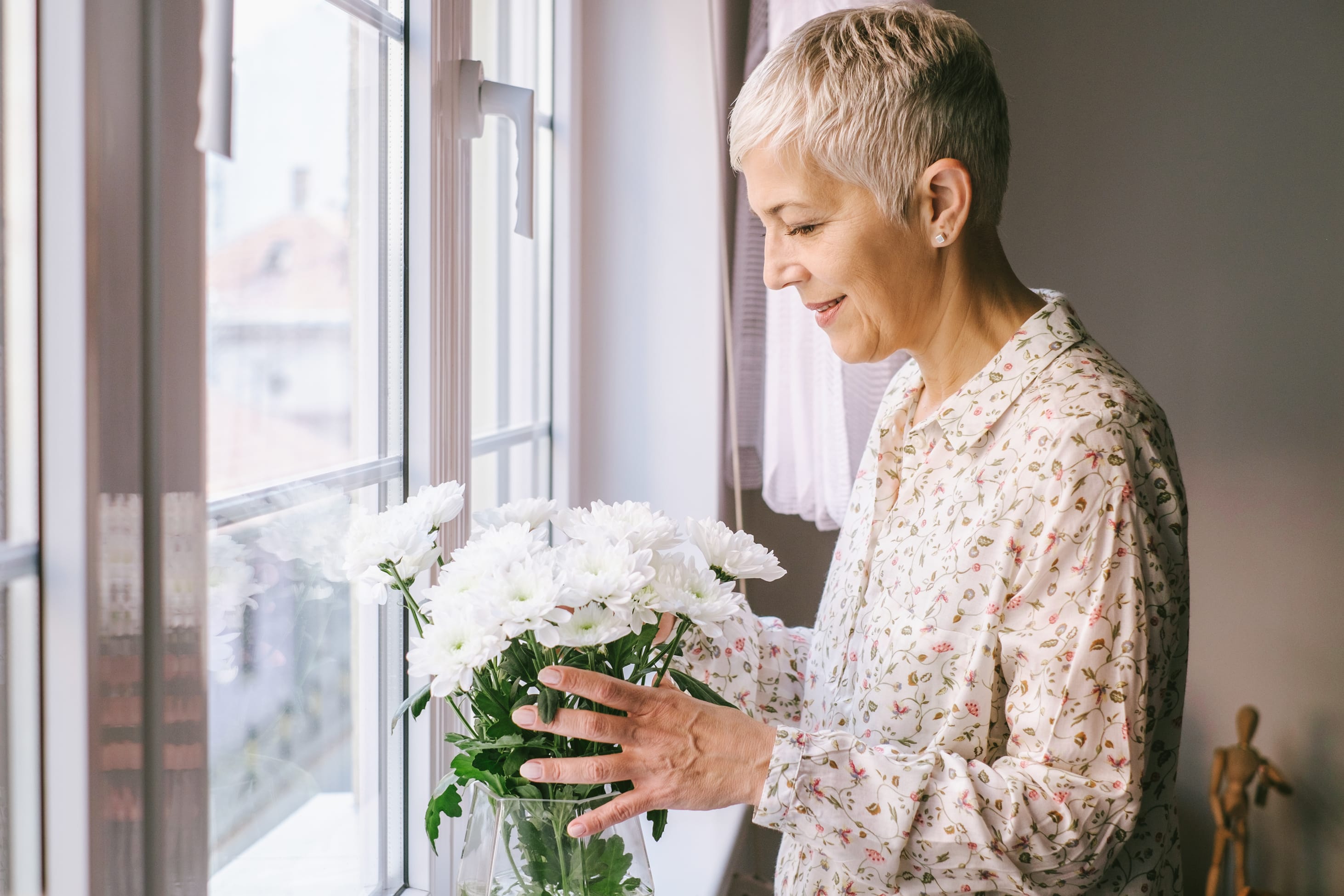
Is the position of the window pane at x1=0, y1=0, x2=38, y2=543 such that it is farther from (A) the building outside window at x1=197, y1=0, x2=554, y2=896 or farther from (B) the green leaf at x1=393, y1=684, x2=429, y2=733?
(B) the green leaf at x1=393, y1=684, x2=429, y2=733

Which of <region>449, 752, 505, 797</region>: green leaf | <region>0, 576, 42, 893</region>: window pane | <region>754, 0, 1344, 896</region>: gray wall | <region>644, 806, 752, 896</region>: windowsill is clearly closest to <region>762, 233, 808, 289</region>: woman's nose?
<region>449, 752, 505, 797</region>: green leaf

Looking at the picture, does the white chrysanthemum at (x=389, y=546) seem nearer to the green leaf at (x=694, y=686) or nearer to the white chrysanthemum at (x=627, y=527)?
the white chrysanthemum at (x=627, y=527)

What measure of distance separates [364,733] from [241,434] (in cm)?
41

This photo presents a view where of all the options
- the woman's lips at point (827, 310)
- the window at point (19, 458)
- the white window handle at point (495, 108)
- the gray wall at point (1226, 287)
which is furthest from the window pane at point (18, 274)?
the gray wall at point (1226, 287)

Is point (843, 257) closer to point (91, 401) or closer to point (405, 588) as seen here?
point (405, 588)

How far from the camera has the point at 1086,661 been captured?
77 centimetres

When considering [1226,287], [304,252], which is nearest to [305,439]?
[304,252]

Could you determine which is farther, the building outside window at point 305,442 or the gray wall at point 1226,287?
the gray wall at point 1226,287

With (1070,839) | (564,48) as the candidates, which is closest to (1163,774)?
(1070,839)

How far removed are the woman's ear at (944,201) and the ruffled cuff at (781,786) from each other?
469 mm

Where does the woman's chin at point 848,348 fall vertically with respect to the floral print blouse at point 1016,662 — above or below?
above

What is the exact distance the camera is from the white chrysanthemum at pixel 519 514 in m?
0.73

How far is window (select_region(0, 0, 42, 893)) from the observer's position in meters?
0.57

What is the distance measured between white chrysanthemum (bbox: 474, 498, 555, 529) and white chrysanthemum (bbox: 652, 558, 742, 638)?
0.11 meters
